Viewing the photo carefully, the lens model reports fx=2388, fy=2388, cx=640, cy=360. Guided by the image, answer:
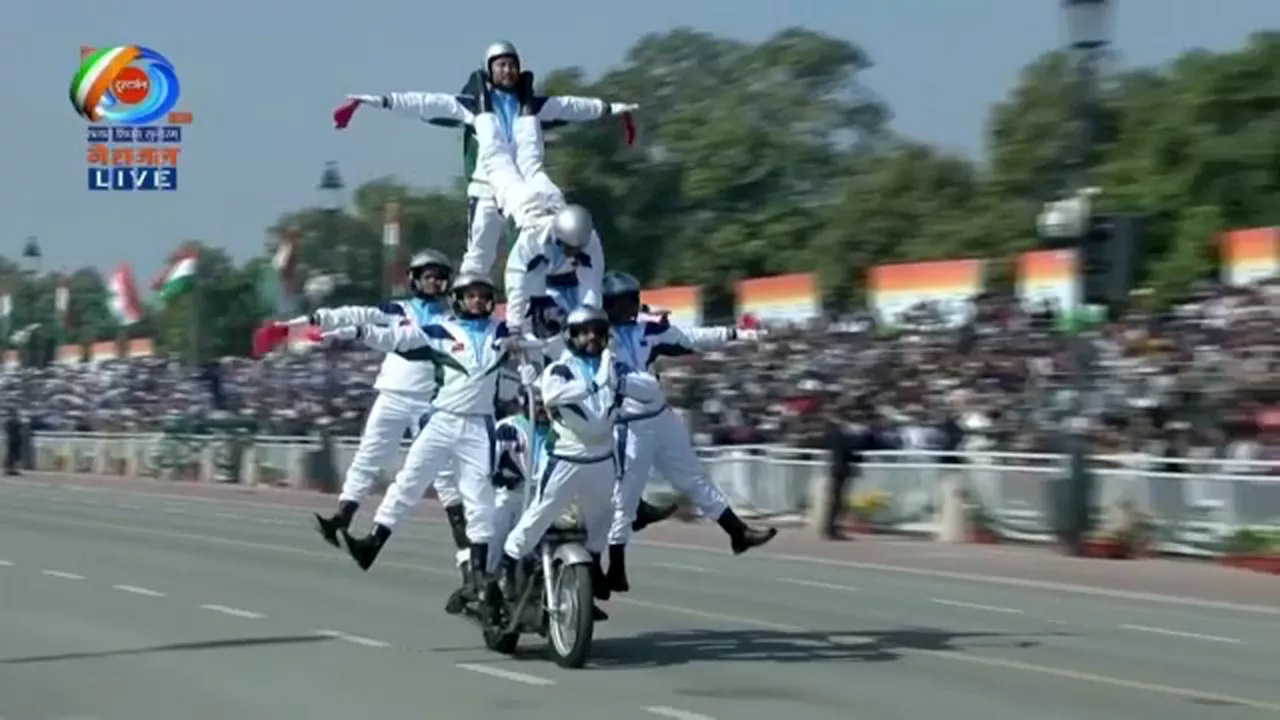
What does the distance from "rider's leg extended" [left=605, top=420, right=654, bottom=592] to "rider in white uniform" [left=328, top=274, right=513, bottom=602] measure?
2.97ft

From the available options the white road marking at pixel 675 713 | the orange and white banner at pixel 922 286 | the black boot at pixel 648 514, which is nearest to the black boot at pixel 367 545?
the black boot at pixel 648 514

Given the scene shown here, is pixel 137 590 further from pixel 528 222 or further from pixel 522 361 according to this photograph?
pixel 528 222

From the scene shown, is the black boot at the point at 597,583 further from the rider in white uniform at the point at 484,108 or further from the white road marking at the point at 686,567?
the white road marking at the point at 686,567

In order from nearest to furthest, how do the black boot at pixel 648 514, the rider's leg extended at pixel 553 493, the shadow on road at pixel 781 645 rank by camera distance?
the rider's leg extended at pixel 553 493 < the shadow on road at pixel 781 645 < the black boot at pixel 648 514

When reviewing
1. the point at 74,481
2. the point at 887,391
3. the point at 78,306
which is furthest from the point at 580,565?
the point at 78,306

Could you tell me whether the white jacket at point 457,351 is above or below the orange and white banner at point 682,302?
below

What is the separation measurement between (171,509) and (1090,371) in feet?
59.2

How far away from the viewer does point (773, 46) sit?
297 ft

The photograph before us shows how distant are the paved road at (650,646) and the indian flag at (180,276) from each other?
37956mm

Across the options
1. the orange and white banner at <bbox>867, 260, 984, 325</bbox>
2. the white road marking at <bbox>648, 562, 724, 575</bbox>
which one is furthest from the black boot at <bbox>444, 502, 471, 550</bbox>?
the orange and white banner at <bbox>867, 260, 984, 325</bbox>

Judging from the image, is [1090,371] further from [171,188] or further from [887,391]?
[171,188]

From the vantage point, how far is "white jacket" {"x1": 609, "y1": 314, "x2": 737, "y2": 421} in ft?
50.8

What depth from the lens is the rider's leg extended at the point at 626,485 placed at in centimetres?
1562

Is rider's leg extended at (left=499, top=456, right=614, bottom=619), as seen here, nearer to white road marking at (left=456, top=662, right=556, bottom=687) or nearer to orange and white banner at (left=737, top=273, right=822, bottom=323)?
white road marking at (left=456, top=662, right=556, bottom=687)
